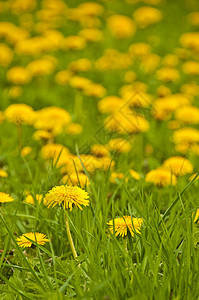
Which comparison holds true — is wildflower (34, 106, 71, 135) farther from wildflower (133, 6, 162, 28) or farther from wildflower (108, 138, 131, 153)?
wildflower (133, 6, 162, 28)

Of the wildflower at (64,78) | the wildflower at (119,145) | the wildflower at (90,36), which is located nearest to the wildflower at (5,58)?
the wildflower at (64,78)

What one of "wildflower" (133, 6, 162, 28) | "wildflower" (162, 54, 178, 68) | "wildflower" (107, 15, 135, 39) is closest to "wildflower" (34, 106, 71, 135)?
"wildflower" (162, 54, 178, 68)

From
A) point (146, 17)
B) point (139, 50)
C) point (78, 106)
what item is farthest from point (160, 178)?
point (146, 17)

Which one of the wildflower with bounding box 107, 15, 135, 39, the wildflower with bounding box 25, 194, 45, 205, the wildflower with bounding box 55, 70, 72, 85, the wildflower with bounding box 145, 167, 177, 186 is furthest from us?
the wildflower with bounding box 107, 15, 135, 39

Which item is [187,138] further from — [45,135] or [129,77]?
[129,77]

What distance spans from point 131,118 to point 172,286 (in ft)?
4.81

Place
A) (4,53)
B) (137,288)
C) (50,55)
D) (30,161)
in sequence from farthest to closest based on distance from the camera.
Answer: (50,55), (4,53), (30,161), (137,288)

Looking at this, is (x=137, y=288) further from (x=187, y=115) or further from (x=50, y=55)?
(x=50, y=55)

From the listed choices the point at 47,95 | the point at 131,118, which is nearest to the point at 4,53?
the point at 47,95

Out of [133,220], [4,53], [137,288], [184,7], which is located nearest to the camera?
[137,288]

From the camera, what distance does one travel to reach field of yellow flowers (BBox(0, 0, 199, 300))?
1283 mm

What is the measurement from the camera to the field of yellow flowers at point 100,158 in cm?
128

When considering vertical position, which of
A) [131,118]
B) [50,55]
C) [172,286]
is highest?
[172,286]

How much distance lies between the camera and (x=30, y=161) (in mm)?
2215
